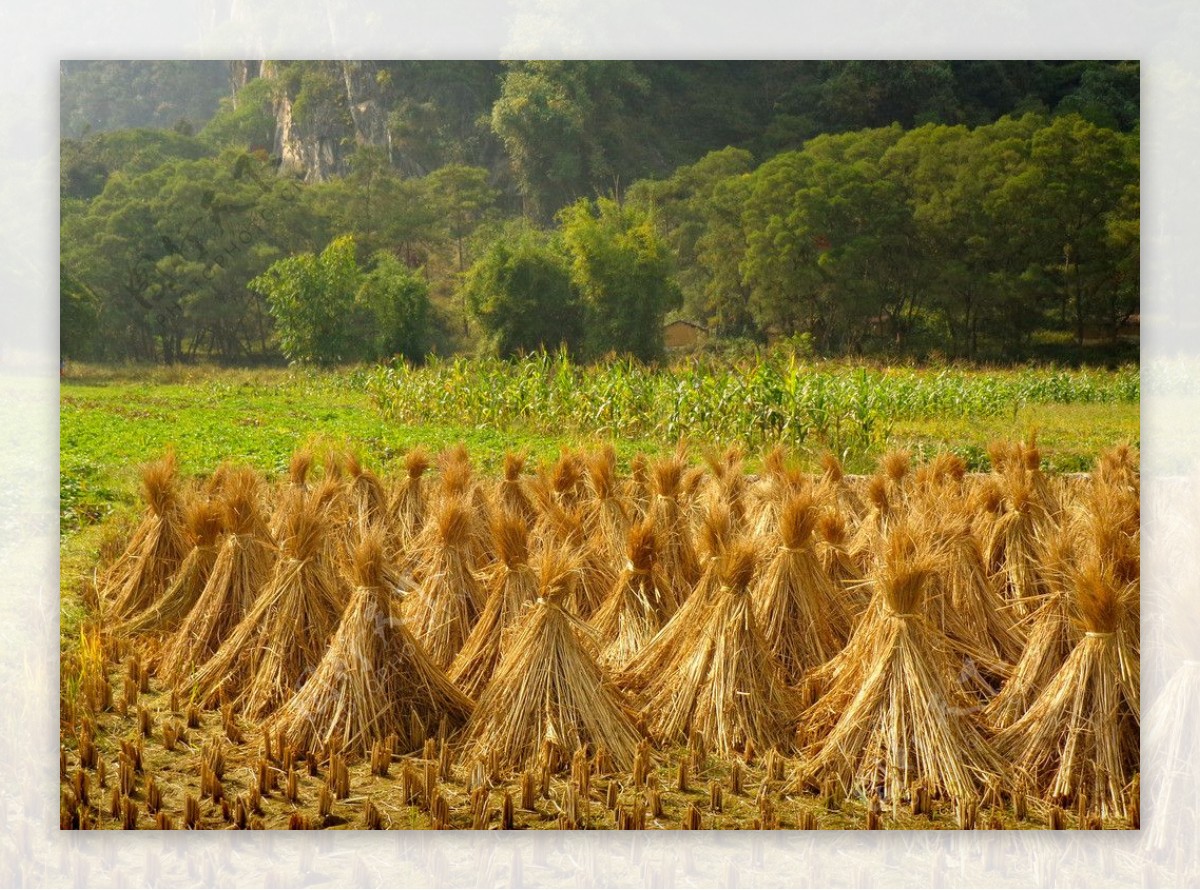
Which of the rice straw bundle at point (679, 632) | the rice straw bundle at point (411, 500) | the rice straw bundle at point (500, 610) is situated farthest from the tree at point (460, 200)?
the rice straw bundle at point (679, 632)

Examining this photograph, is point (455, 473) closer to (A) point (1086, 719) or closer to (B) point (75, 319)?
(B) point (75, 319)

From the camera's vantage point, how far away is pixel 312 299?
4.37 meters

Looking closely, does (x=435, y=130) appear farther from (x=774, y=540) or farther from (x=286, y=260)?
(x=774, y=540)

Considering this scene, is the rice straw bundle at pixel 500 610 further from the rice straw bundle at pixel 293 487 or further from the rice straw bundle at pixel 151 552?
the rice straw bundle at pixel 151 552

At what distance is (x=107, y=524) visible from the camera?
4156mm

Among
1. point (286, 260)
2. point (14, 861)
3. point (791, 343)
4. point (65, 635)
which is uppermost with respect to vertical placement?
point (286, 260)

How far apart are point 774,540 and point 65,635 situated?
7.86 ft

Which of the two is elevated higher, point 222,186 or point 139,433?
point 222,186

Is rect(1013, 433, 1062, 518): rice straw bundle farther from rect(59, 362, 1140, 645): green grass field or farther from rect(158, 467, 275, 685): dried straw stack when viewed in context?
rect(158, 467, 275, 685): dried straw stack

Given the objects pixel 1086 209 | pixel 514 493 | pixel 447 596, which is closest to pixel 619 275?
pixel 514 493

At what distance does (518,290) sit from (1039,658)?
2.19 metres

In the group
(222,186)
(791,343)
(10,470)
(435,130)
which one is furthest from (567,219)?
(10,470)

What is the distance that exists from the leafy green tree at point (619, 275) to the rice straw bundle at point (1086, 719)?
1758 mm

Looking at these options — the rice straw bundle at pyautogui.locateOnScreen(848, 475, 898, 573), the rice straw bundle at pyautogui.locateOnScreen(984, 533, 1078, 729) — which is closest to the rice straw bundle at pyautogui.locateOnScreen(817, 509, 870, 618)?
the rice straw bundle at pyautogui.locateOnScreen(848, 475, 898, 573)
